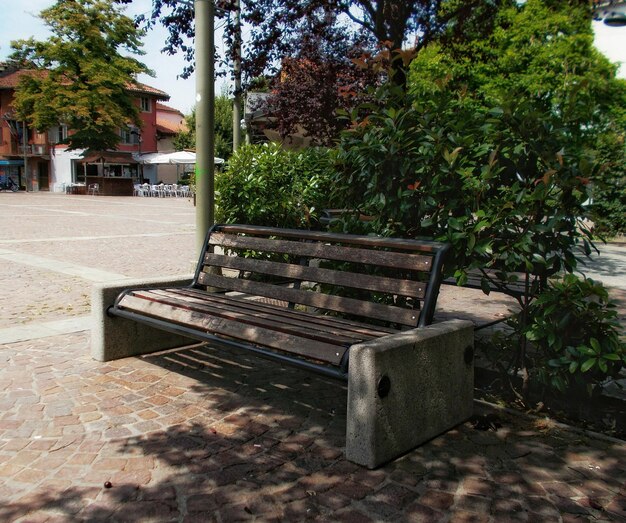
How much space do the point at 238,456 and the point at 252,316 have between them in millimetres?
962

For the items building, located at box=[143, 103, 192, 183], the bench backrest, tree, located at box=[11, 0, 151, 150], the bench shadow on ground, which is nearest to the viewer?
the bench shadow on ground

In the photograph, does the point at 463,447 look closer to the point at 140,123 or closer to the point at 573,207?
the point at 573,207

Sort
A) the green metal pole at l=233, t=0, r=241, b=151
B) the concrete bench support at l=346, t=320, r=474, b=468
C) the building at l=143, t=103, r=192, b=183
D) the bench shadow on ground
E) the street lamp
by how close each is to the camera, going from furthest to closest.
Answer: the building at l=143, t=103, r=192, b=183 → the green metal pole at l=233, t=0, r=241, b=151 → the street lamp → the concrete bench support at l=346, t=320, r=474, b=468 → the bench shadow on ground

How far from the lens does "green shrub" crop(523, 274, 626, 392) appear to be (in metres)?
3.40

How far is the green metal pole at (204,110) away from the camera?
17.9 ft

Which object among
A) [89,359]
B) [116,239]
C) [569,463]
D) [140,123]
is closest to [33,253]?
[116,239]

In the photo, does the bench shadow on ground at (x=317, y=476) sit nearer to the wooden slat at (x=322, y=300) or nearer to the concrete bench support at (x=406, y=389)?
the concrete bench support at (x=406, y=389)

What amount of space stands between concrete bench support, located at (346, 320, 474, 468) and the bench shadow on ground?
96 mm

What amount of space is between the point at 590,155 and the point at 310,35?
8.92 metres

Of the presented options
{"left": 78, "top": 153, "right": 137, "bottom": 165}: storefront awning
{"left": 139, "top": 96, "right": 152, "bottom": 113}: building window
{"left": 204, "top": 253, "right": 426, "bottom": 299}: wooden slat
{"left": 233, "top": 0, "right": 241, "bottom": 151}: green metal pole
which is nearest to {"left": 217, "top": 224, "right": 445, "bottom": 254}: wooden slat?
{"left": 204, "top": 253, "right": 426, "bottom": 299}: wooden slat

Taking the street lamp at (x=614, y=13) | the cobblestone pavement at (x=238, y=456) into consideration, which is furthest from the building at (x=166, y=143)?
the cobblestone pavement at (x=238, y=456)

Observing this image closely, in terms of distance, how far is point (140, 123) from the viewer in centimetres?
4962

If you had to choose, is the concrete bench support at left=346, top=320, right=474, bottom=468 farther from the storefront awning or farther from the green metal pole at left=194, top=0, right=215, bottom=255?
the storefront awning

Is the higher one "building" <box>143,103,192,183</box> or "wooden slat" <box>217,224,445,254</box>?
"building" <box>143,103,192,183</box>
